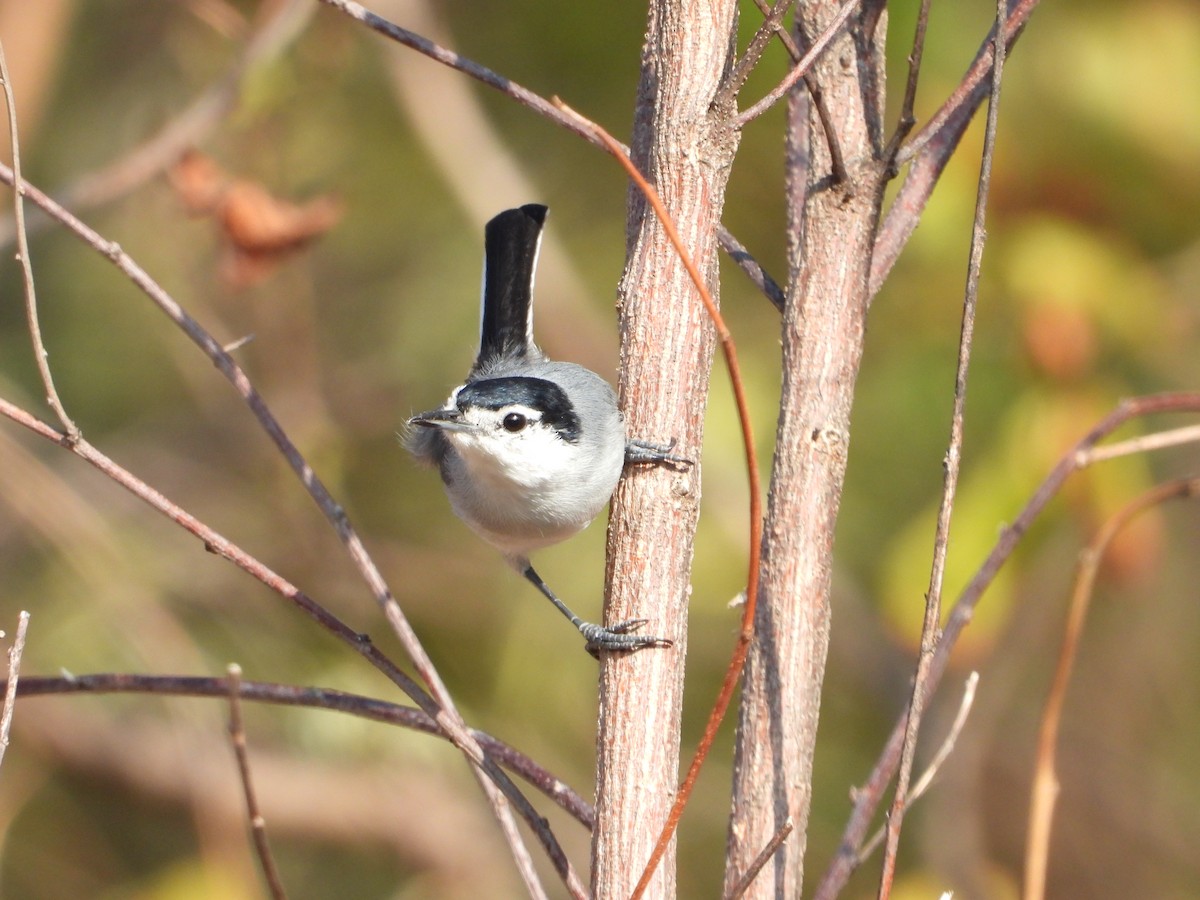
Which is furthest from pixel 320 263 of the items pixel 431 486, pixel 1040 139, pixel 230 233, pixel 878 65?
pixel 878 65

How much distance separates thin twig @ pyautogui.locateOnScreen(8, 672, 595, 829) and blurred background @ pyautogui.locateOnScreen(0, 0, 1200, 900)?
1.23 metres

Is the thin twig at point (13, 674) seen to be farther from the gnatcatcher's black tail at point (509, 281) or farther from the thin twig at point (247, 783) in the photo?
the gnatcatcher's black tail at point (509, 281)

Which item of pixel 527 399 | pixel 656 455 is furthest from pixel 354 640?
pixel 527 399

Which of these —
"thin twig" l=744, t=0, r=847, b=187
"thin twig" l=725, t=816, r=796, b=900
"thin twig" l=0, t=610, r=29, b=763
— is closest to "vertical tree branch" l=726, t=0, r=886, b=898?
"thin twig" l=744, t=0, r=847, b=187

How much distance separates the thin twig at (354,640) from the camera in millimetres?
1270

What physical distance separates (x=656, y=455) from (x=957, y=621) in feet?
1.55

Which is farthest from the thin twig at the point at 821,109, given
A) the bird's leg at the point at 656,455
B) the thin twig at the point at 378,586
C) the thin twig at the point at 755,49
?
the thin twig at the point at 378,586

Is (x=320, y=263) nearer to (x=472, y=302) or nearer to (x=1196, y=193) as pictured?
(x=472, y=302)

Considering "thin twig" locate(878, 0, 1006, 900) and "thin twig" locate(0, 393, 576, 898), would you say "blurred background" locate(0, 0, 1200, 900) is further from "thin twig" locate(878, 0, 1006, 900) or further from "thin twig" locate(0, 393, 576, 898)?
"thin twig" locate(0, 393, 576, 898)

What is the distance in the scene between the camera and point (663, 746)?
1.35 meters

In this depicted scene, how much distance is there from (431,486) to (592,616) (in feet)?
4.00

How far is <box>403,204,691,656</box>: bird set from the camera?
2145 mm

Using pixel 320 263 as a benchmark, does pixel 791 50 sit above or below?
below

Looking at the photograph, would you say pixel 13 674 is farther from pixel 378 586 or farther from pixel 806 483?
pixel 806 483
